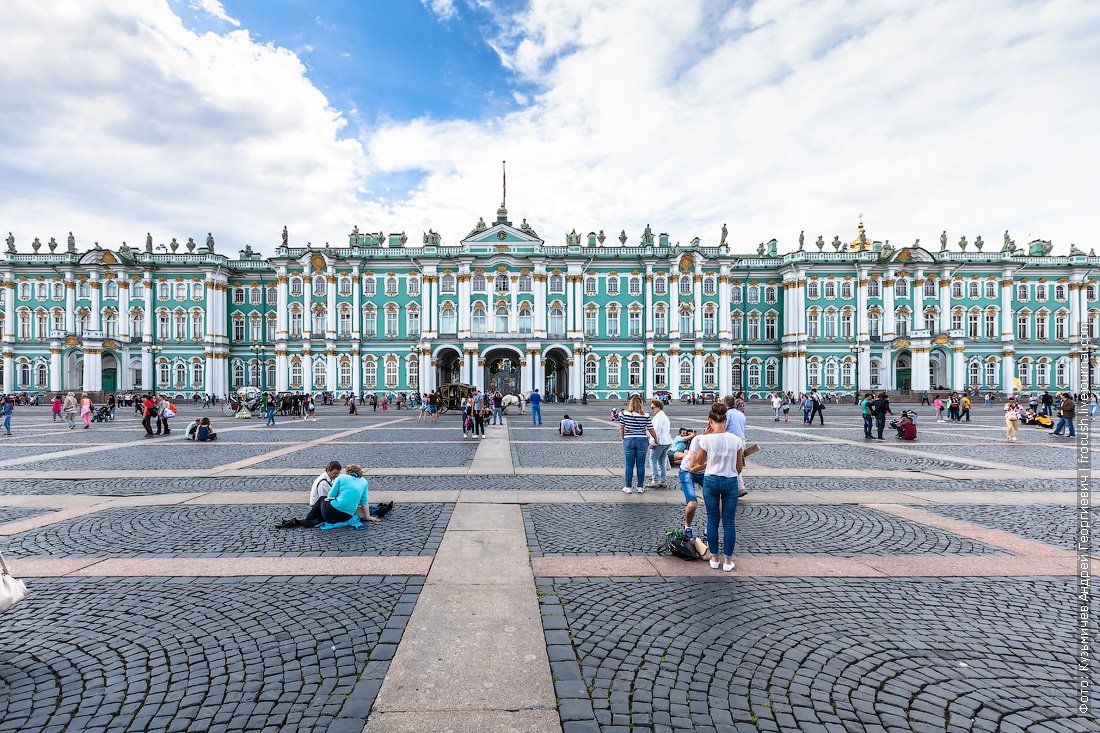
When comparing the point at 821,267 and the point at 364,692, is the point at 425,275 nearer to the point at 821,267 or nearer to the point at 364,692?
the point at 821,267

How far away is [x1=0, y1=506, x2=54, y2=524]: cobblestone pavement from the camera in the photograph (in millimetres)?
7457

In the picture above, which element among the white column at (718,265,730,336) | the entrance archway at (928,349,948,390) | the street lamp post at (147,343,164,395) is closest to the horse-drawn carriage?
the white column at (718,265,730,336)

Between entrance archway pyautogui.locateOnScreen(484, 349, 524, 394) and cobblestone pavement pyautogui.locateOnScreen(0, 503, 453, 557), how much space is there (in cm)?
4103

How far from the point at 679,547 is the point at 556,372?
4746 centimetres

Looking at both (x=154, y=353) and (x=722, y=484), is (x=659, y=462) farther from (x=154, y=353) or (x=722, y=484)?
(x=154, y=353)

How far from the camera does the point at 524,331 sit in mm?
→ 49688

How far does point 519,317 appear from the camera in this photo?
49625 millimetres

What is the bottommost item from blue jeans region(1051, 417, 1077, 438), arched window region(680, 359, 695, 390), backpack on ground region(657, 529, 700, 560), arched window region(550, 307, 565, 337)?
blue jeans region(1051, 417, 1077, 438)

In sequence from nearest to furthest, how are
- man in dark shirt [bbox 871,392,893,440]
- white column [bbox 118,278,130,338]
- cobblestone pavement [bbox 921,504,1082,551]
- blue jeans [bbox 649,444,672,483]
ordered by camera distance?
cobblestone pavement [bbox 921,504,1082,551] < blue jeans [bbox 649,444,672,483] < man in dark shirt [bbox 871,392,893,440] < white column [bbox 118,278,130,338]

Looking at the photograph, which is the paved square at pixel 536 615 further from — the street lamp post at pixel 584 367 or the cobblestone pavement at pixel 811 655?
the street lamp post at pixel 584 367

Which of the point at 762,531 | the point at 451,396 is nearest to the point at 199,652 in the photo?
the point at 762,531

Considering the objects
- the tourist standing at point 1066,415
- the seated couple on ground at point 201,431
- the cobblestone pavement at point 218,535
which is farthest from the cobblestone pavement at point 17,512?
the tourist standing at point 1066,415

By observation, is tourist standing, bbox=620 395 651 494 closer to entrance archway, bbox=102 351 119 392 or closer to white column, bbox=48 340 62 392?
entrance archway, bbox=102 351 119 392

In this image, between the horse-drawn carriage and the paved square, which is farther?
the horse-drawn carriage
